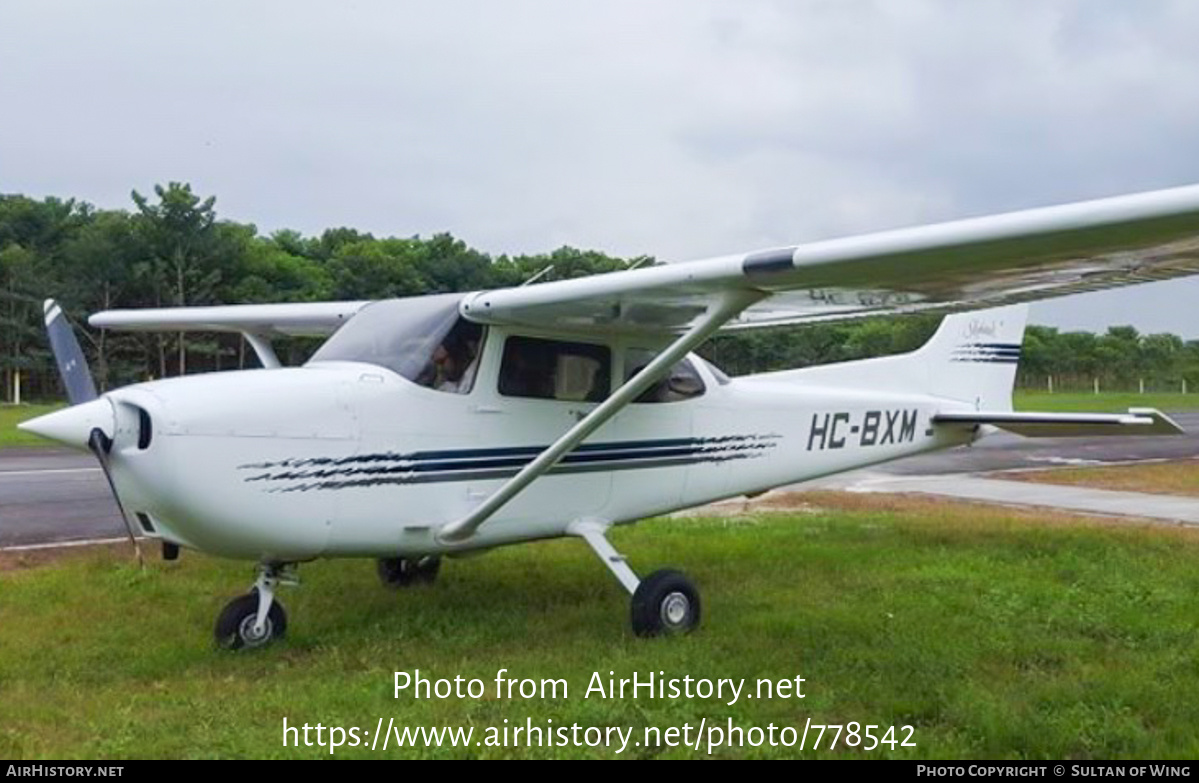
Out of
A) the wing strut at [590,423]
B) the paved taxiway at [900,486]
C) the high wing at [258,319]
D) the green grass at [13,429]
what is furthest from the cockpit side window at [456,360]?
the green grass at [13,429]

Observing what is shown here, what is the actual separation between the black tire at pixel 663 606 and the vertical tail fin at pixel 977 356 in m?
4.11

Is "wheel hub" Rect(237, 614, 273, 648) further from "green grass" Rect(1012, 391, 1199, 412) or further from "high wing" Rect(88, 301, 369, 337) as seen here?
"green grass" Rect(1012, 391, 1199, 412)

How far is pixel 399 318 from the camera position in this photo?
654 centimetres

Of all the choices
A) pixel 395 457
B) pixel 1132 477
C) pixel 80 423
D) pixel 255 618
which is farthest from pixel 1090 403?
pixel 80 423

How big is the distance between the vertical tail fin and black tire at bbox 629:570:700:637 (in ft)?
13.5

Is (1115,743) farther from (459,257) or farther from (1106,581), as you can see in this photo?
(459,257)

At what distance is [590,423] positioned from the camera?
6117mm

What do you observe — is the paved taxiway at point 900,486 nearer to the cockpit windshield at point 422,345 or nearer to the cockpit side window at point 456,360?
the cockpit windshield at point 422,345

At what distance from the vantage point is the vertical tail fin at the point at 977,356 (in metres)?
9.53

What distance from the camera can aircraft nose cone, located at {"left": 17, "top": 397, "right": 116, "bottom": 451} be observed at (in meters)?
5.11

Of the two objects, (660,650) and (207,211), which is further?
(207,211)

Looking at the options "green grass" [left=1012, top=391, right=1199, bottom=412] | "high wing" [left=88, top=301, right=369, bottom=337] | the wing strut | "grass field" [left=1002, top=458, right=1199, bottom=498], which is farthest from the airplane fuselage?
"green grass" [left=1012, top=391, right=1199, bottom=412]
